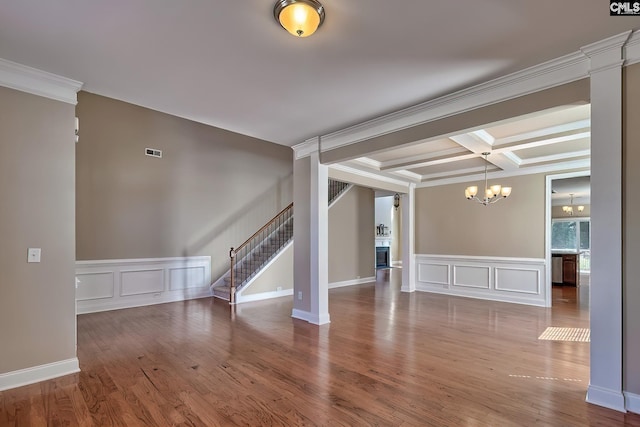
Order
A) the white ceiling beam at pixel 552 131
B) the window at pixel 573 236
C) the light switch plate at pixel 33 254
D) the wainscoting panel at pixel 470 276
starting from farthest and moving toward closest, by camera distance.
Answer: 1. the window at pixel 573 236
2. the wainscoting panel at pixel 470 276
3. the white ceiling beam at pixel 552 131
4. the light switch plate at pixel 33 254

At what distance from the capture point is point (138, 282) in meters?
6.16

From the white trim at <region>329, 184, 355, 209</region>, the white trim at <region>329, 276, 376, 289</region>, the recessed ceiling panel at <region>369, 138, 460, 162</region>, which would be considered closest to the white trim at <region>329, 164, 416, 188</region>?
the recessed ceiling panel at <region>369, 138, 460, 162</region>

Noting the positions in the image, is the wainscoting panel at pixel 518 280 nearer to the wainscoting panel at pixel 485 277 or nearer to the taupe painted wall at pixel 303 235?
the wainscoting panel at pixel 485 277

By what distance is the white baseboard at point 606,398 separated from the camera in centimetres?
242

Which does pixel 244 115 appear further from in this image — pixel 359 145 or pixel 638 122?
pixel 638 122

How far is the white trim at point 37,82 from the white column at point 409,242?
666cm

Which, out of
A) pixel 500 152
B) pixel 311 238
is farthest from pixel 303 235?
pixel 500 152

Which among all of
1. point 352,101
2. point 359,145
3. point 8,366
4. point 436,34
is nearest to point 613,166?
point 436,34

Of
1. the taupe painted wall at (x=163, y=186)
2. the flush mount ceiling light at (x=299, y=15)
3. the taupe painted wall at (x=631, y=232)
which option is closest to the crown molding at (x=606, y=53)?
the taupe painted wall at (x=631, y=232)

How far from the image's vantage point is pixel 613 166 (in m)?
2.47

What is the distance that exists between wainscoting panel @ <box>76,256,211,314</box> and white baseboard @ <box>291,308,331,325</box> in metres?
2.79

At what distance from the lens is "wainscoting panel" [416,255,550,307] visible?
6273 mm

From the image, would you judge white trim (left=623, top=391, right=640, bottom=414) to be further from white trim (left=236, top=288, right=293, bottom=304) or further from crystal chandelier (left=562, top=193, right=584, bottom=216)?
crystal chandelier (left=562, top=193, right=584, bottom=216)

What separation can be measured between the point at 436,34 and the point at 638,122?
1617 millimetres
